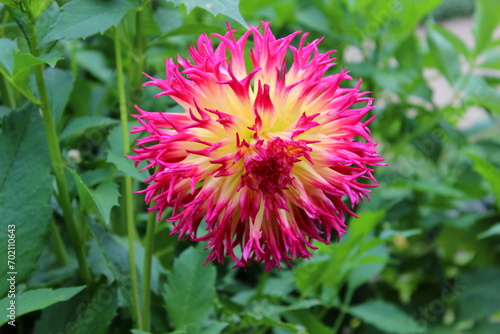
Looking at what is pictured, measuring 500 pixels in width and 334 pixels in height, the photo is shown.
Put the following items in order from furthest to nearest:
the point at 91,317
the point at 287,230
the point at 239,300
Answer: the point at 239,300 < the point at 91,317 < the point at 287,230

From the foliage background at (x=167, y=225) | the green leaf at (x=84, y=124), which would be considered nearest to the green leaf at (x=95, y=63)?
the foliage background at (x=167, y=225)

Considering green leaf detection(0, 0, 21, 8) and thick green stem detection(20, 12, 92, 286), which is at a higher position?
green leaf detection(0, 0, 21, 8)

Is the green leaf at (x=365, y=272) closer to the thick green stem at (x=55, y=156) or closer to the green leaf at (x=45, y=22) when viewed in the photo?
the thick green stem at (x=55, y=156)

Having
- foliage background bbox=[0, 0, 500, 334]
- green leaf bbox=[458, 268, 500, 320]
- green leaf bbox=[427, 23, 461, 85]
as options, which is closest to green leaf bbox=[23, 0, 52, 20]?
foliage background bbox=[0, 0, 500, 334]

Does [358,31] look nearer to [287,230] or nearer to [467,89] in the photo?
[467,89]

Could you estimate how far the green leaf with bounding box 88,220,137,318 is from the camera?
1.95 ft

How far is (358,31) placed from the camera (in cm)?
109

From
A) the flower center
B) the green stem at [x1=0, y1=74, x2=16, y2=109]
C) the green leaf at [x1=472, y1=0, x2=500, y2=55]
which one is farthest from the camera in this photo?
the green leaf at [x1=472, y1=0, x2=500, y2=55]

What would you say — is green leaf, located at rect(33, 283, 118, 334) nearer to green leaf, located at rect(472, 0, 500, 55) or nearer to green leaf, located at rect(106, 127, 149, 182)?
green leaf, located at rect(106, 127, 149, 182)

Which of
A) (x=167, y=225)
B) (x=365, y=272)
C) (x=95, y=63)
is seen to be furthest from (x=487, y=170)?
(x=95, y=63)

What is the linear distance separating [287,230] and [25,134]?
11.7 inches

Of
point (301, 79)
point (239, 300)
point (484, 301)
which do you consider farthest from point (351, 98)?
point (484, 301)

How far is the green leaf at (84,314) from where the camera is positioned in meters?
0.60

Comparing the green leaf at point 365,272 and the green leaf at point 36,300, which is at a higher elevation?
the green leaf at point 36,300
